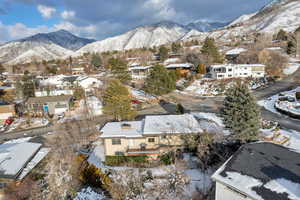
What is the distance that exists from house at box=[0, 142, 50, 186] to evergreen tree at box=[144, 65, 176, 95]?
23500mm

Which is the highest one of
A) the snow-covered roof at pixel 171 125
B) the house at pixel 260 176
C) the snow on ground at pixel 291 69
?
the snow on ground at pixel 291 69

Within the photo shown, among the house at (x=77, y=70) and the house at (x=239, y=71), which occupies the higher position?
the house at (x=77, y=70)

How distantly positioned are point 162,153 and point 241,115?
7650mm

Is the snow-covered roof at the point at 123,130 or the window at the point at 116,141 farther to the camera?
the window at the point at 116,141

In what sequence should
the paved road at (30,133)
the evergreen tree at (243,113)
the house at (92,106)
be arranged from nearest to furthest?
the evergreen tree at (243,113), the paved road at (30,133), the house at (92,106)

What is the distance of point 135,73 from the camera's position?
58406 millimetres

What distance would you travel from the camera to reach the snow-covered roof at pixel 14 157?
44.6ft

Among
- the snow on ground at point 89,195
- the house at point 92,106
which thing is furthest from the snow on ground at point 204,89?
the snow on ground at point 89,195

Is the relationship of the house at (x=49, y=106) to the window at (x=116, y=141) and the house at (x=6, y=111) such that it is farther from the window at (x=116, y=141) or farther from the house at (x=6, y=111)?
the window at (x=116, y=141)

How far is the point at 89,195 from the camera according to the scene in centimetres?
1370

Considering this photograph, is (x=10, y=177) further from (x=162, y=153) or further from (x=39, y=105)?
(x=39, y=105)

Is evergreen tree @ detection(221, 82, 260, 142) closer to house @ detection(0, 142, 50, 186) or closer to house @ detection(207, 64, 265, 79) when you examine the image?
house @ detection(0, 142, 50, 186)

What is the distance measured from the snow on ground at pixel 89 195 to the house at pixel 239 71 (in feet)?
126

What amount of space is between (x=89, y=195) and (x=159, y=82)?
87.6 feet
